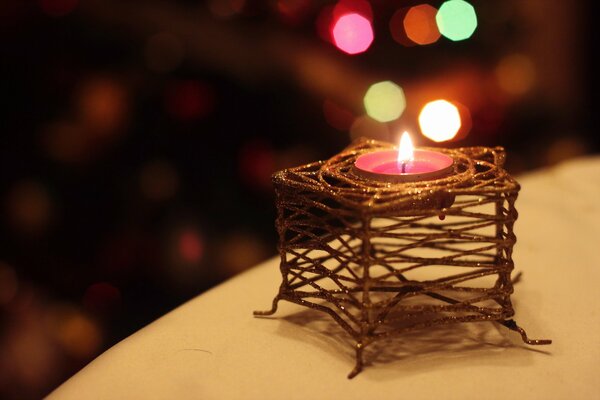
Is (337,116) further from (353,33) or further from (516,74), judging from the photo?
(516,74)

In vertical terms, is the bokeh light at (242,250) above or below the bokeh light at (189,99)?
below

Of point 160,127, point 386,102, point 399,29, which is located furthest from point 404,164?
point 386,102

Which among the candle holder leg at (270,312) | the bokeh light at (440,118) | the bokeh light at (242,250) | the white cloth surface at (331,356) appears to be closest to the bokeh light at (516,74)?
the bokeh light at (440,118)

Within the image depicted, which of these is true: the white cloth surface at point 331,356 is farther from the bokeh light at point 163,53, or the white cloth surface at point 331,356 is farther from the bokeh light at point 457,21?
the bokeh light at point 457,21

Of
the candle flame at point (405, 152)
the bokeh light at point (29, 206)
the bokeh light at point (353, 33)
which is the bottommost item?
the bokeh light at point (29, 206)

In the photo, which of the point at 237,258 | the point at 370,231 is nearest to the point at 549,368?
the point at 370,231

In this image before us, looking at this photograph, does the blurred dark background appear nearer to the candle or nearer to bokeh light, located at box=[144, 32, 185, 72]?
bokeh light, located at box=[144, 32, 185, 72]

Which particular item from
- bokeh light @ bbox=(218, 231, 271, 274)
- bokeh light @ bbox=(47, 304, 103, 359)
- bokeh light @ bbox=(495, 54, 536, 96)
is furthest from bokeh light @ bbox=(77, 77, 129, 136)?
bokeh light @ bbox=(495, 54, 536, 96)
